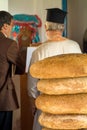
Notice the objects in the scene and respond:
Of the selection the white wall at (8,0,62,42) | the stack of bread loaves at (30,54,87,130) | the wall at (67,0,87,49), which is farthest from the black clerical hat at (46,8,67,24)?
the wall at (67,0,87,49)

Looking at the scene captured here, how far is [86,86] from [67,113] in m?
0.09

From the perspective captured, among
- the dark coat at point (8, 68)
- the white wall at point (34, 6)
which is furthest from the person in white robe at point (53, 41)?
the white wall at point (34, 6)

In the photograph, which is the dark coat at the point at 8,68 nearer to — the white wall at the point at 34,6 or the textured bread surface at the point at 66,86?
the textured bread surface at the point at 66,86

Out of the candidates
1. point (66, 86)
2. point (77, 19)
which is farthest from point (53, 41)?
point (77, 19)

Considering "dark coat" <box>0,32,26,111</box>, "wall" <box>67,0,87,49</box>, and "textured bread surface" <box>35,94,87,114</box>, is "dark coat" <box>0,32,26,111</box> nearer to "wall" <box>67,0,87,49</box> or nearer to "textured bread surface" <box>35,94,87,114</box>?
"textured bread surface" <box>35,94,87,114</box>

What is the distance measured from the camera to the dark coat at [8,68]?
6.78 feet

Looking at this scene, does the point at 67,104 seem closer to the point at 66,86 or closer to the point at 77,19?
the point at 66,86

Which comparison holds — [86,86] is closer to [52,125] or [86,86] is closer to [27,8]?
[52,125]

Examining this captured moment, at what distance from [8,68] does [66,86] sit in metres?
1.39

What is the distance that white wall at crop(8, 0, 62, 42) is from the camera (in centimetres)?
454

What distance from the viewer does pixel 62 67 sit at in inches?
29.0

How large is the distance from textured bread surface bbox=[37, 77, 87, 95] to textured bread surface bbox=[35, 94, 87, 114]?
0.05ft

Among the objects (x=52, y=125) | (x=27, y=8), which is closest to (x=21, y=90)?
(x=52, y=125)

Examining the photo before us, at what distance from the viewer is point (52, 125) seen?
774 mm
